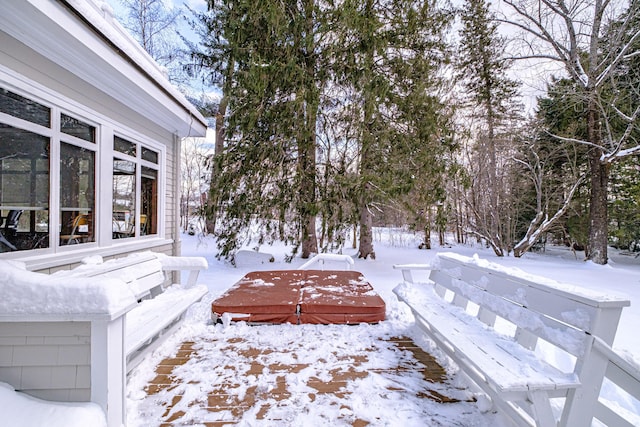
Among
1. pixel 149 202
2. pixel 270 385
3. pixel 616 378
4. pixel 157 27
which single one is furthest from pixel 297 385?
pixel 157 27

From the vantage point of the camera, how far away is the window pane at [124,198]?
399 cm

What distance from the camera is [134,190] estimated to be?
4.44 m

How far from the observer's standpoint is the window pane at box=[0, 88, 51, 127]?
97.4 inches

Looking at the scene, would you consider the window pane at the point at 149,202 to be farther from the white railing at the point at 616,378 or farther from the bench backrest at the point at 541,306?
the white railing at the point at 616,378

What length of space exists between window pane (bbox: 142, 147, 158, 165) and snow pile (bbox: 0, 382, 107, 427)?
378 centimetres

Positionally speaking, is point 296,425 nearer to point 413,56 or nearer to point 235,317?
point 235,317

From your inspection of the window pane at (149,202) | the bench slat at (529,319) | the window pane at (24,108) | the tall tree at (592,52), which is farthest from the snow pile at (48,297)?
the tall tree at (592,52)

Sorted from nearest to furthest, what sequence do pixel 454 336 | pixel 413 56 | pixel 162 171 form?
pixel 454 336 < pixel 162 171 < pixel 413 56

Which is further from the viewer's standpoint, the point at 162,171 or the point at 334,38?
the point at 334,38

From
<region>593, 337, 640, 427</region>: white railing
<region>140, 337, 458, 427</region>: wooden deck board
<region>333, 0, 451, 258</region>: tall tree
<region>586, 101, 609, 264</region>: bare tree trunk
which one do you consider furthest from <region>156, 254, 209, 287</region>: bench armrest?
<region>586, 101, 609, 264</region>: bare tree trunk

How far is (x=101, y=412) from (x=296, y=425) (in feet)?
3.29

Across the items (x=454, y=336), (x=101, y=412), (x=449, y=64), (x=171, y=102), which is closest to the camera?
(x=101, y=412)

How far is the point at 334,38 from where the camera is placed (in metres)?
6.47

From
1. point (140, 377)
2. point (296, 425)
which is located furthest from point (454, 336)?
point (140, 377)
